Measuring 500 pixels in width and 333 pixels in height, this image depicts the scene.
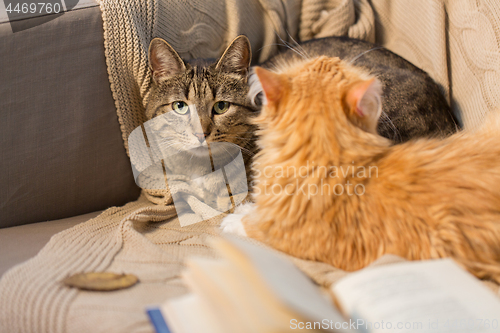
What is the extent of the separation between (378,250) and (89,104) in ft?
3.71

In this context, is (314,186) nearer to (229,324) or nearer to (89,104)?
(229,324)

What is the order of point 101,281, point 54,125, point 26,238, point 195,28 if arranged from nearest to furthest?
point 101,281 → point 26,238 → point 54,125 → point 195,28

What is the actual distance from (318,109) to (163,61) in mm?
745

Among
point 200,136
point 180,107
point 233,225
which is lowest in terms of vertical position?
point 233,225

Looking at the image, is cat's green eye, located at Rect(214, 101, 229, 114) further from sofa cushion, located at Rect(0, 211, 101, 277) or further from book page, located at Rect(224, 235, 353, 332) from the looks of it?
book page, located at Rect(224, 235, 353, 332)

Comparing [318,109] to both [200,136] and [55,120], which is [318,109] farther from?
[55,120]

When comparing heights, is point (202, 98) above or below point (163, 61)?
below

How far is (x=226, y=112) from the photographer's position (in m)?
1.33

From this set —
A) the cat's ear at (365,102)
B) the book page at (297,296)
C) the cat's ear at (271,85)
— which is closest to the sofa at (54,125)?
the cat's ear at (271,85)

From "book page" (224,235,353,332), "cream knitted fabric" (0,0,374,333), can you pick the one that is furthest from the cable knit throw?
"book page" (224,235,353,332)

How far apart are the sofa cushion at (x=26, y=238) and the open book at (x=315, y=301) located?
Answer: 0.56 metres

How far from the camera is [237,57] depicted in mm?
1309

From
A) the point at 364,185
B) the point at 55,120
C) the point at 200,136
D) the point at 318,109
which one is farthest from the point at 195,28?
the point at 364,185

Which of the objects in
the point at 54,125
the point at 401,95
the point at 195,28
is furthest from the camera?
the point at 195,28
